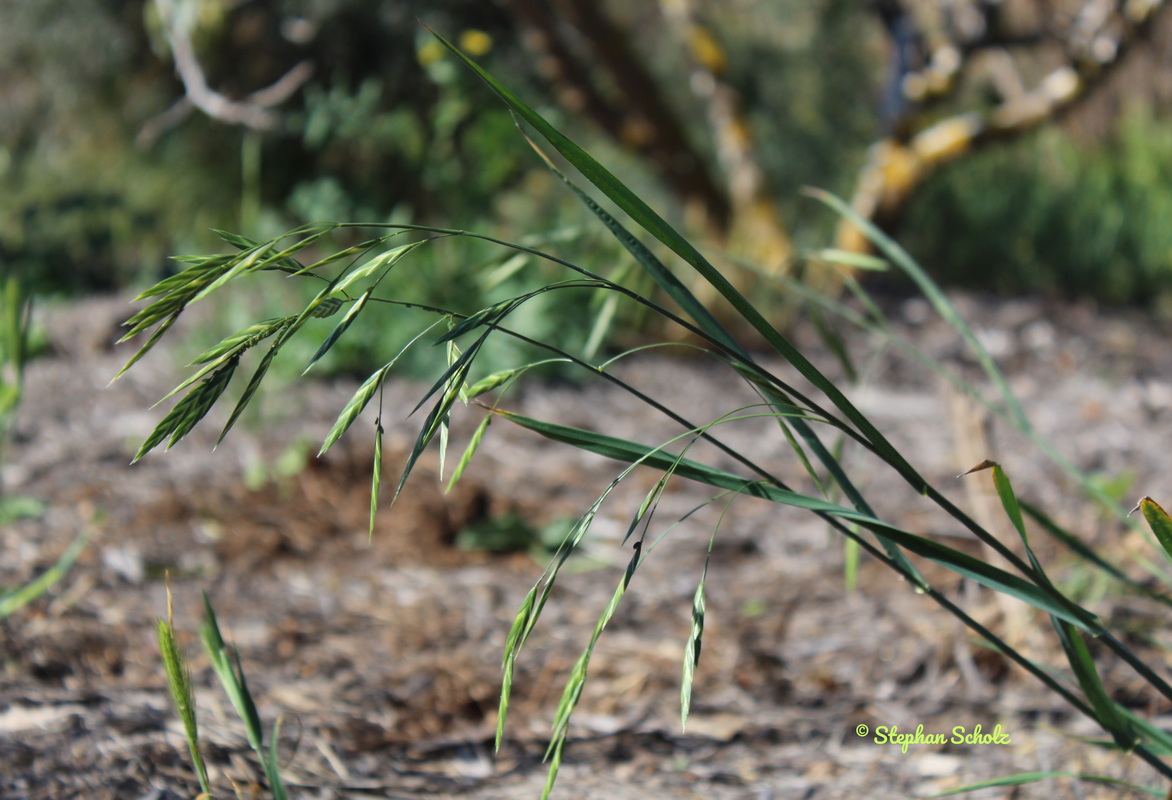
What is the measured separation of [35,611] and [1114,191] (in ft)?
17.6

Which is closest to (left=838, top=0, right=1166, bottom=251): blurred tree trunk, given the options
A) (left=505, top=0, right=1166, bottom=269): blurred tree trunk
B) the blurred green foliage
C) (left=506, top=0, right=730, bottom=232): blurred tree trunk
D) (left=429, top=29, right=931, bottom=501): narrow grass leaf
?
(left=505, top=0, right=1166, bottom=269): blurred tree trunk

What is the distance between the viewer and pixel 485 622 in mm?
1661

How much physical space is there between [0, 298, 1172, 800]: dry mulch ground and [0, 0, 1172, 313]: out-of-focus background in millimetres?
1079

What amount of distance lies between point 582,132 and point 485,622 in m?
3.44

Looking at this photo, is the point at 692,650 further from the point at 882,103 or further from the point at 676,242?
the point at 882,103

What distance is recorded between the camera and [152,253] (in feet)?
14.5

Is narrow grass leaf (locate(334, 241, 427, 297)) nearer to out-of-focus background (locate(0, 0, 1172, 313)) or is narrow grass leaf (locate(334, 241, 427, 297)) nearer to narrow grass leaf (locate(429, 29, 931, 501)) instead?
narrow grass leaf (locate(429, 29, 931, 501))

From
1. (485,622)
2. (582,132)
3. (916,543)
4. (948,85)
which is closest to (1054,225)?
(948,85)

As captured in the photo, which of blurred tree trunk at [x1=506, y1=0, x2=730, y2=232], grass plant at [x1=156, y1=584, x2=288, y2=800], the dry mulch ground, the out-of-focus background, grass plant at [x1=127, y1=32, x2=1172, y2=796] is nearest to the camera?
grass plant at [x1=127, y1=32, x2=1172, y2=796]

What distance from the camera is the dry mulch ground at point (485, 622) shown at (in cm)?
114

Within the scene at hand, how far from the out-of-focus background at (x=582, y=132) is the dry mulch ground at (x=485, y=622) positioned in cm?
108

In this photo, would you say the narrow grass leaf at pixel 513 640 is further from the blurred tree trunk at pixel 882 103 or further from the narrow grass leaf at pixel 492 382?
the blurred tree trunk at pixel 882 103

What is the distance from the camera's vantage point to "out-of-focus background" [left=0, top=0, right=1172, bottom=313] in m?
3.61

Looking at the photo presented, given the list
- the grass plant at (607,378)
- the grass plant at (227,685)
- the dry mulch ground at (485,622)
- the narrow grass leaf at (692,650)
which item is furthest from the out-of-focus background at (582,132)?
the narrow grass leaf at (692,650)
